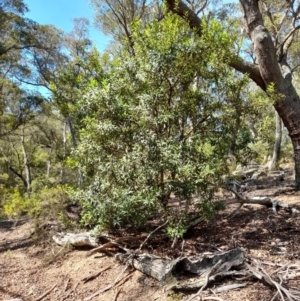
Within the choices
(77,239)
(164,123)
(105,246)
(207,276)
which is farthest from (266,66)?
(77,239)

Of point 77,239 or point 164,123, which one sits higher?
point 164,123

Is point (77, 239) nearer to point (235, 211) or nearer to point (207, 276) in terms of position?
point (207, 276)

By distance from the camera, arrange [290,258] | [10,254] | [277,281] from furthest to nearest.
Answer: [10,254] → [290,258] → [277,281]

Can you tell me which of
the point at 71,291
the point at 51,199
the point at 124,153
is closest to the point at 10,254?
the point at 51,199

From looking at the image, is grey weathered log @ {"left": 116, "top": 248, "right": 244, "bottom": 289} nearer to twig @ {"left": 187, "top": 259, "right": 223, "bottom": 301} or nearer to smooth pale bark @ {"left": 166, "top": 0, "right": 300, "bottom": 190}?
twig @ {"left": 187, "top": 259, "right": 223, "bottom": 301}

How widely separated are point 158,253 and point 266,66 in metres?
3.84

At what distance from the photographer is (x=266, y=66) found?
5480 millimetres

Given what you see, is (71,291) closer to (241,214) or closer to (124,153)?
(124,153)

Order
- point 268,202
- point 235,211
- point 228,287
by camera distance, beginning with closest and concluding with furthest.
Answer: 1. point 228,287
2. point 235,211
3. point 268,202

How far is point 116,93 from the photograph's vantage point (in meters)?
4.19

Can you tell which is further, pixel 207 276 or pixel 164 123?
pixel 164 123

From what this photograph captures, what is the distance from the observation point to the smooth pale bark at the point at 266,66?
538cm

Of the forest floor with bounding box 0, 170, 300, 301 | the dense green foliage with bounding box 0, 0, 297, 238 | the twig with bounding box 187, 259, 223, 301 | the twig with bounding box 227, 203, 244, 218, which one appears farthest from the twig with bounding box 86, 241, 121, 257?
the twig with bounding box 227, 203, 244, 218

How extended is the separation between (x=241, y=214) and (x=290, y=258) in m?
1.67
